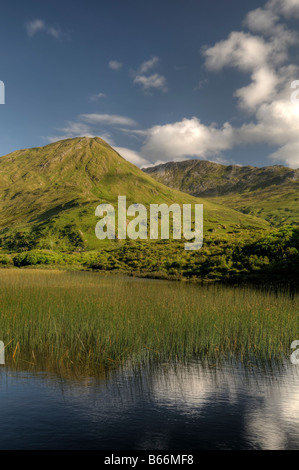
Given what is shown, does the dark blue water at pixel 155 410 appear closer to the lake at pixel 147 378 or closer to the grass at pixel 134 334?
the lake at pixel 147 378

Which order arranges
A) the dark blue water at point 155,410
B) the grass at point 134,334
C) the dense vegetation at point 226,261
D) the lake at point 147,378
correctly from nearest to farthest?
Result: the dark blue water at point 155,410 → the lake at point 147,378 → the grass at point 134,334 → the dense vegetation at point 226,261

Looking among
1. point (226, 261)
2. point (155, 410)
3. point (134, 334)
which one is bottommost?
point (155, 410)

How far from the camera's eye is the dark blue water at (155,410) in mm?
8016

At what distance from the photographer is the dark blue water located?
8016 mm

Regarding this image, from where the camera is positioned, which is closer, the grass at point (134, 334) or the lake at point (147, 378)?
the lake at point (147, 378)

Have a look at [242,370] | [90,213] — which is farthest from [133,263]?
[90,213]

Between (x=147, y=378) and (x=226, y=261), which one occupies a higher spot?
(x=226, y=261)

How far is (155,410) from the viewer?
941cm

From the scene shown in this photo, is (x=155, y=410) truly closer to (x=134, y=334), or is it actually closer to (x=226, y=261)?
(x=134, y=334)

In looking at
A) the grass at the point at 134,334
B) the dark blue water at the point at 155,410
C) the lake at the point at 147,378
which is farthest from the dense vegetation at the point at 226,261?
the dark blue water at the point at 155,410

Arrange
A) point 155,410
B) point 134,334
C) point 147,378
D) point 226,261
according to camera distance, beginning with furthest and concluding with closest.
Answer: point 226,261 < point 134,334 < point 147,378 < point 155,410

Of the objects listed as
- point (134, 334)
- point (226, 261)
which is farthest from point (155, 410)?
point (226, 261)

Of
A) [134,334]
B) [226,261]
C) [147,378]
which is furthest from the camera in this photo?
[226,261]

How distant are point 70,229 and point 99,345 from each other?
136 m
